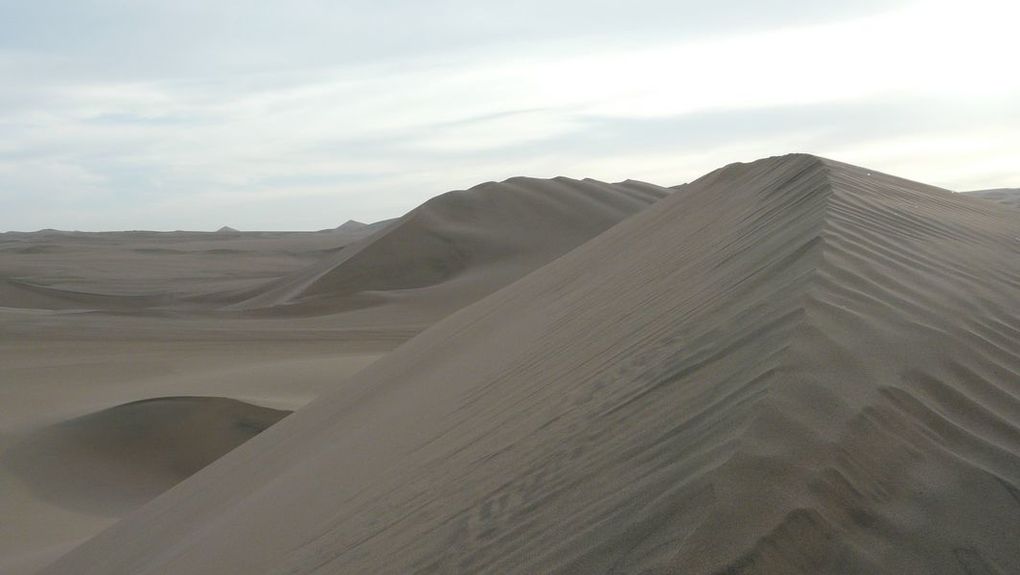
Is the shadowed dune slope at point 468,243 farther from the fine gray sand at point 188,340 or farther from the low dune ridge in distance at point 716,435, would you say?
the low dune ridge in distance at point 716,435

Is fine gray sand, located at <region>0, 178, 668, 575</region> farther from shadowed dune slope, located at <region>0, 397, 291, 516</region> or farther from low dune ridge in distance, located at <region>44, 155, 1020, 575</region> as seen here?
low dune ridge in distance, located at <region>44, 155, 1020, 575</region>

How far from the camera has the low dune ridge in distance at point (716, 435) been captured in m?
1.86

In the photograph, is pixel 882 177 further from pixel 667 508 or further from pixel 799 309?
pixel 667 508

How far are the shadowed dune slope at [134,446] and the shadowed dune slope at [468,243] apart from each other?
434 inches

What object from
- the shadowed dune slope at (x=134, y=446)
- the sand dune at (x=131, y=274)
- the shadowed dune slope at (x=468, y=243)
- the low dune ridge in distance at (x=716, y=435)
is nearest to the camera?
the low dune ridge in distance at (x=716, y=435)

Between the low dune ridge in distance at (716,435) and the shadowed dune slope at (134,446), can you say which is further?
the shadowed dune slope at (134,446)

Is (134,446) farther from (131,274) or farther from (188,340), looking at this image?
(131,274)

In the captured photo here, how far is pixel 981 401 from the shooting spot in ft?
7.86

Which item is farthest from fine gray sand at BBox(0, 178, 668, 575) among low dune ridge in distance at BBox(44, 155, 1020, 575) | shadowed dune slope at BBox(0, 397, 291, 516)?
low dune ridge in distance at BBox(44, 155, 1020, 575)

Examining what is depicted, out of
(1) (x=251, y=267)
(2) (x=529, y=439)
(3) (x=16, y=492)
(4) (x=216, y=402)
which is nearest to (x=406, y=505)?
(2) (x=529, y=439)

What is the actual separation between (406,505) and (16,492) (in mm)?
6109

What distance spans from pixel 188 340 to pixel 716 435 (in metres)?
14.1

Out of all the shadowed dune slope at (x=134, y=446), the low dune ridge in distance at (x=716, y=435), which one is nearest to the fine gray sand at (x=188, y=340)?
the shadowed dune slope at (x=134, y=446)

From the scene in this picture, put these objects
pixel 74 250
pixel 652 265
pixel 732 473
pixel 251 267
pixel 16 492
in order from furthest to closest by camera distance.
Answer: pixel 74 250, pixel 251 267, pixel 16 492, pixel 652 265, pixel 732 473
